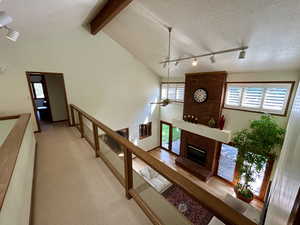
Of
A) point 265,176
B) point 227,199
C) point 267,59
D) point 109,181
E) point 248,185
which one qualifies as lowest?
point 227,199

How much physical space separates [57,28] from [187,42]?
349cm

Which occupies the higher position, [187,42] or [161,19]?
[161,19]

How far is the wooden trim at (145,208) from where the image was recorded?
1.33 m

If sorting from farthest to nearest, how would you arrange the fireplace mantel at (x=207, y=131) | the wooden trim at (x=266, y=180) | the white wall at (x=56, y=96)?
the white wall at (x=56, y=96) < the fireplace mantel at (x=207, y=131) < the wooden trim at (x=266, y=180)

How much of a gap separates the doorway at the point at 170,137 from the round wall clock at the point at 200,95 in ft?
6.88

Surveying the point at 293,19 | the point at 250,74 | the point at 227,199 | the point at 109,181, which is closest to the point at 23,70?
the point at 109,181

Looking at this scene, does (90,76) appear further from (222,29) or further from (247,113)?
(247,113)

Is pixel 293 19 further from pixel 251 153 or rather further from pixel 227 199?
pixel 227 199

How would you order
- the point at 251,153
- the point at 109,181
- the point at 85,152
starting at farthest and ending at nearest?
the point at 251,153 < the point at 85,152 < the point at 109,181

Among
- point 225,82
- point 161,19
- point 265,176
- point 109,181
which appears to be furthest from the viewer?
point 225,82

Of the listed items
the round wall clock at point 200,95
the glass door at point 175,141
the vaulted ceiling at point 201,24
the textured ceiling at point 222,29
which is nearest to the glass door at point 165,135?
the glass door at point 175,141

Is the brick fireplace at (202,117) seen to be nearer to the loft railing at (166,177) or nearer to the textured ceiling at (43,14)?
the textured ceiling at (43,14)

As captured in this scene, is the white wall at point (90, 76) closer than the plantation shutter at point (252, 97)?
Yes

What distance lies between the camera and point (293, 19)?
6.67 ft
